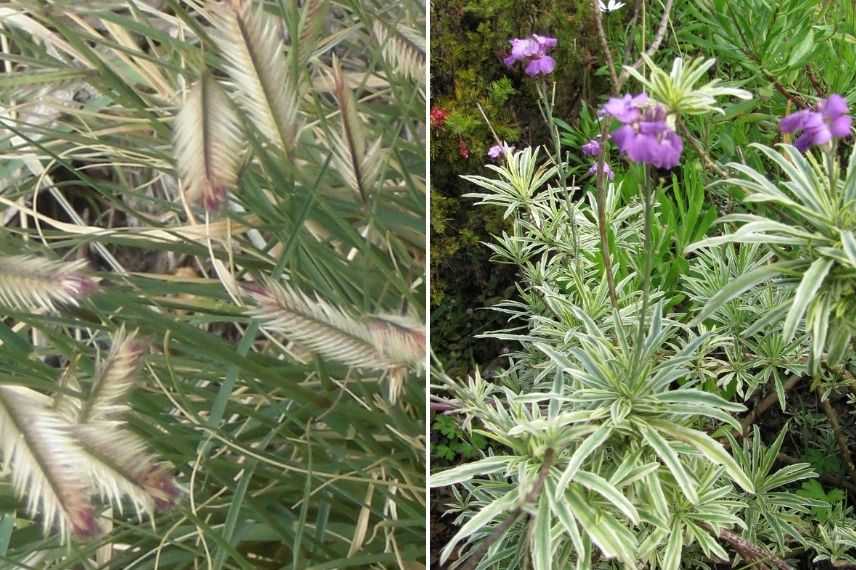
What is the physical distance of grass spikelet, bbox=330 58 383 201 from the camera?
17.1 inches

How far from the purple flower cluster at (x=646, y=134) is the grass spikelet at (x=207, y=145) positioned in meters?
0.21

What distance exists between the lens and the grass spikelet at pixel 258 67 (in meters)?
0.40

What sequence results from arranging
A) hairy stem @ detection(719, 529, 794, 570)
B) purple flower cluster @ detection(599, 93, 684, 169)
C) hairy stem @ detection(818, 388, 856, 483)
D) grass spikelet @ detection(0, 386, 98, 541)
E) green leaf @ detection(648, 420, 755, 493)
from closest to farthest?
grass spikelet @ detection(0, 386, 98, 541), purple flower cluster @ detection(599, 93, 684, 169), green leaf @ detection(648, 420, 755, 493), hairy stem @ detection(719, 529, 794, 570), hairy stem @ detection(818, 388, 856, 483)

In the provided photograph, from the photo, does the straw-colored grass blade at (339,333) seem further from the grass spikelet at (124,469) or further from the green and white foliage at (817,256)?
the green and white foliage at (817,256)

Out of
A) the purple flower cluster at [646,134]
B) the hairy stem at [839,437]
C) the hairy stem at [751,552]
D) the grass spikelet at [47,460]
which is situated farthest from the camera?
the hairy stem at [839,437]

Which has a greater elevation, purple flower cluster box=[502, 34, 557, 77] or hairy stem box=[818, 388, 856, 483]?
purple flower cluster box=[502, 34, 557, 77]

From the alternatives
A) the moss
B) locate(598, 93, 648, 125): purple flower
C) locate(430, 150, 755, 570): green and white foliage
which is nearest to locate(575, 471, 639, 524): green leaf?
locate(430, 150, 755, 570): green and white foliage

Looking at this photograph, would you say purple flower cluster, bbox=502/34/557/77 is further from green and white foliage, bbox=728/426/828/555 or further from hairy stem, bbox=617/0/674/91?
green and white foliage, bbox=728/426/828/555

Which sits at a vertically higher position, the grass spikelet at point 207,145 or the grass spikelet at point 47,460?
the grass spikelet at point 207,145

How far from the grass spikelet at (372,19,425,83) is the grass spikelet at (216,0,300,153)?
0.13m

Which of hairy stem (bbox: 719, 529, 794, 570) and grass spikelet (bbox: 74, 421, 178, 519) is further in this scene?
hairy stem (bbox: 719, 529, 794, 570)

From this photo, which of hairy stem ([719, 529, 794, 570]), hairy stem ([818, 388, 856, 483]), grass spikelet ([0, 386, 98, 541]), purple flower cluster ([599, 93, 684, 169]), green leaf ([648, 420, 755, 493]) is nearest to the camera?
grass spikelet ([0, 386, 98, 541])

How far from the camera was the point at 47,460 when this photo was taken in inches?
14.3

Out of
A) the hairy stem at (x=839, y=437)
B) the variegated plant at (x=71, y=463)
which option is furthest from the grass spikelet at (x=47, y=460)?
the hairy stem at (x=839, y=437)
